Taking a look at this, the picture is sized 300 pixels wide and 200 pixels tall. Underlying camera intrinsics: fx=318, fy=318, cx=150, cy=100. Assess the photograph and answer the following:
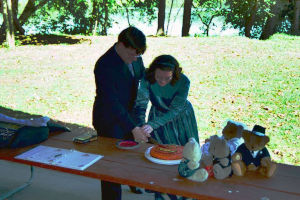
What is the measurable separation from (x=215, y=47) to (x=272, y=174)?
9.48 meters

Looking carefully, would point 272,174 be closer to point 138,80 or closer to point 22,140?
point 138,80

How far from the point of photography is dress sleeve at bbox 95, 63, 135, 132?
2643 mm

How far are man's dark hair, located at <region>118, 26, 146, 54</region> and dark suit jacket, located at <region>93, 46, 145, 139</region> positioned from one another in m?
0.25

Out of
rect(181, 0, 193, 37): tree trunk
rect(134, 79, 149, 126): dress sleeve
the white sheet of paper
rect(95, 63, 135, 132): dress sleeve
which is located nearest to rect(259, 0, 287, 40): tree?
rect(181, 0, 193, 37): tree trunk

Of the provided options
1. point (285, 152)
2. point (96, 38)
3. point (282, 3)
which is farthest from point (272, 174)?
point (282, 3)

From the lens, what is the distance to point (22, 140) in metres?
2.46

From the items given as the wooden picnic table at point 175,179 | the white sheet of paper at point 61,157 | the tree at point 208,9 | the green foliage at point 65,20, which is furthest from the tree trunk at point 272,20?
the white sheet of paper at point 61,157

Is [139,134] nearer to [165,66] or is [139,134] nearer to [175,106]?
[175,106]

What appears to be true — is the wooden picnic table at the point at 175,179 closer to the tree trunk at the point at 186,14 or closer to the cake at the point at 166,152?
the cake at the point at 166,152

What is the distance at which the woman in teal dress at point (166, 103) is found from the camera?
2775 mm

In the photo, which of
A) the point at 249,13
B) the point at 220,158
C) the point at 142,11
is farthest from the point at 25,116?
the point at 142,11

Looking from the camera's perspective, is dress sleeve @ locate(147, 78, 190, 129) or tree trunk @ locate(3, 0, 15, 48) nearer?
dress sleeve @ locate(147, 78, 190, 129)

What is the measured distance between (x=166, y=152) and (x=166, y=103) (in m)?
0.73

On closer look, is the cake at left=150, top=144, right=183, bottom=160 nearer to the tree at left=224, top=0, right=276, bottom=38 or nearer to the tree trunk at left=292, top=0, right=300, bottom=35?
the tree trunk at left=292, top=0, right=300, bottom=35
